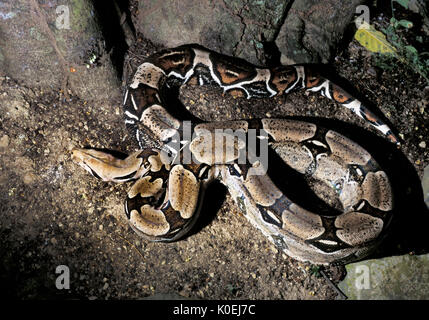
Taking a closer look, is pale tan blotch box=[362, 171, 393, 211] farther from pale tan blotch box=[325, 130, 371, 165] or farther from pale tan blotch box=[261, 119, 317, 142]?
pale tan blotch box=[261, 119, 317, 142]

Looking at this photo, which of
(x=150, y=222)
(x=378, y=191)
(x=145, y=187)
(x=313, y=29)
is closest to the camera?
(x=150, y=222)

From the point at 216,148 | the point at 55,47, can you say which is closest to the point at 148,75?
the point at 55,47

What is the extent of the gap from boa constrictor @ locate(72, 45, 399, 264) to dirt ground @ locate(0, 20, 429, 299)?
23 centimetres

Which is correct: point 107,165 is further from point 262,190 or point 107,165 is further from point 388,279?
point 388,279

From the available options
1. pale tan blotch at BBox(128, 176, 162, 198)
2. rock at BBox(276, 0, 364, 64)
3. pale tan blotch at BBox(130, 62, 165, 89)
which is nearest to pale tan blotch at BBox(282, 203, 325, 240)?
pale tan blotch at BBox(128, 176, 162, 198)

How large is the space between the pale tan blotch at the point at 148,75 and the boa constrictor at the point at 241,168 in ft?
0.05

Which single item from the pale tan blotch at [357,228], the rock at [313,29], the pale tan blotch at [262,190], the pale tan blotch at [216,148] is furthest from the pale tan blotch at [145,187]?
the rock at [313,29]

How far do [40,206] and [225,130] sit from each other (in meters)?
2.44

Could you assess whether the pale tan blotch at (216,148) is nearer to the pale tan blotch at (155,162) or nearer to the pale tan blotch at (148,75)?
the pale tan blotch at (155,162)

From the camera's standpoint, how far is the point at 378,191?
184 inches

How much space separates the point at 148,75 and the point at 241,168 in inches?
75.6

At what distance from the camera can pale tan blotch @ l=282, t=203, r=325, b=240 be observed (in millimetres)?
4293

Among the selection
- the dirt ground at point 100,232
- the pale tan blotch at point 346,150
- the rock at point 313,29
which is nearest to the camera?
the dirt ground at point 100,232

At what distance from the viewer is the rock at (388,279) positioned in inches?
183
